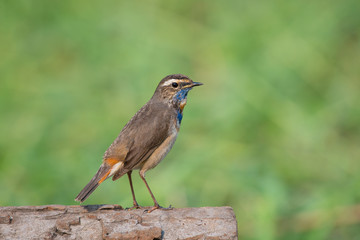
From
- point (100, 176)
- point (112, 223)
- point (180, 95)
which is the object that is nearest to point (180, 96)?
point (180, 95)

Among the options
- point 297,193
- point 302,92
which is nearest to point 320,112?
point 302,92

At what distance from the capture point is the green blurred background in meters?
8.92

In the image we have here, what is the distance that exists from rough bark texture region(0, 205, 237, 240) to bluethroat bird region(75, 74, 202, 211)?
64 cm

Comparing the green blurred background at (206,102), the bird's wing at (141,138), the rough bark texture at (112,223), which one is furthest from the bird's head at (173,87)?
the rough bark texture at (112,223)

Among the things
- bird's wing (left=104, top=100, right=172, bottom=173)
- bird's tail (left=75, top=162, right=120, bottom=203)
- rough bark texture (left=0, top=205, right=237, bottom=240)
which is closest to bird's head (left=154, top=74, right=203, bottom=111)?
bird's wing (left=104, top=100, right=172, bottom=173)

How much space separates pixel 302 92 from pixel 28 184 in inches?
203

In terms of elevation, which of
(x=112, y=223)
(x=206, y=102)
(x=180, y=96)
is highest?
(x=206, y=102)

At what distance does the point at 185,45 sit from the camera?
43.7 feet

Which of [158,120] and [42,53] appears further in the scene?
[42,53]

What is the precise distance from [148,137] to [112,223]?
1564 millimetres

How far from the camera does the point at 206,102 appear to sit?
459 inches

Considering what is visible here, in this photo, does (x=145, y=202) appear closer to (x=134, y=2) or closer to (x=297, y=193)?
(x=297, y=193)

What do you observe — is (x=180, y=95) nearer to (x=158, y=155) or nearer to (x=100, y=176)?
(x=158, y=155)

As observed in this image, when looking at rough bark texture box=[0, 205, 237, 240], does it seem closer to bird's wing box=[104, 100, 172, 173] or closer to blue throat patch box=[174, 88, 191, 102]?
bird's wing box=[104, 100, 172, 173]
